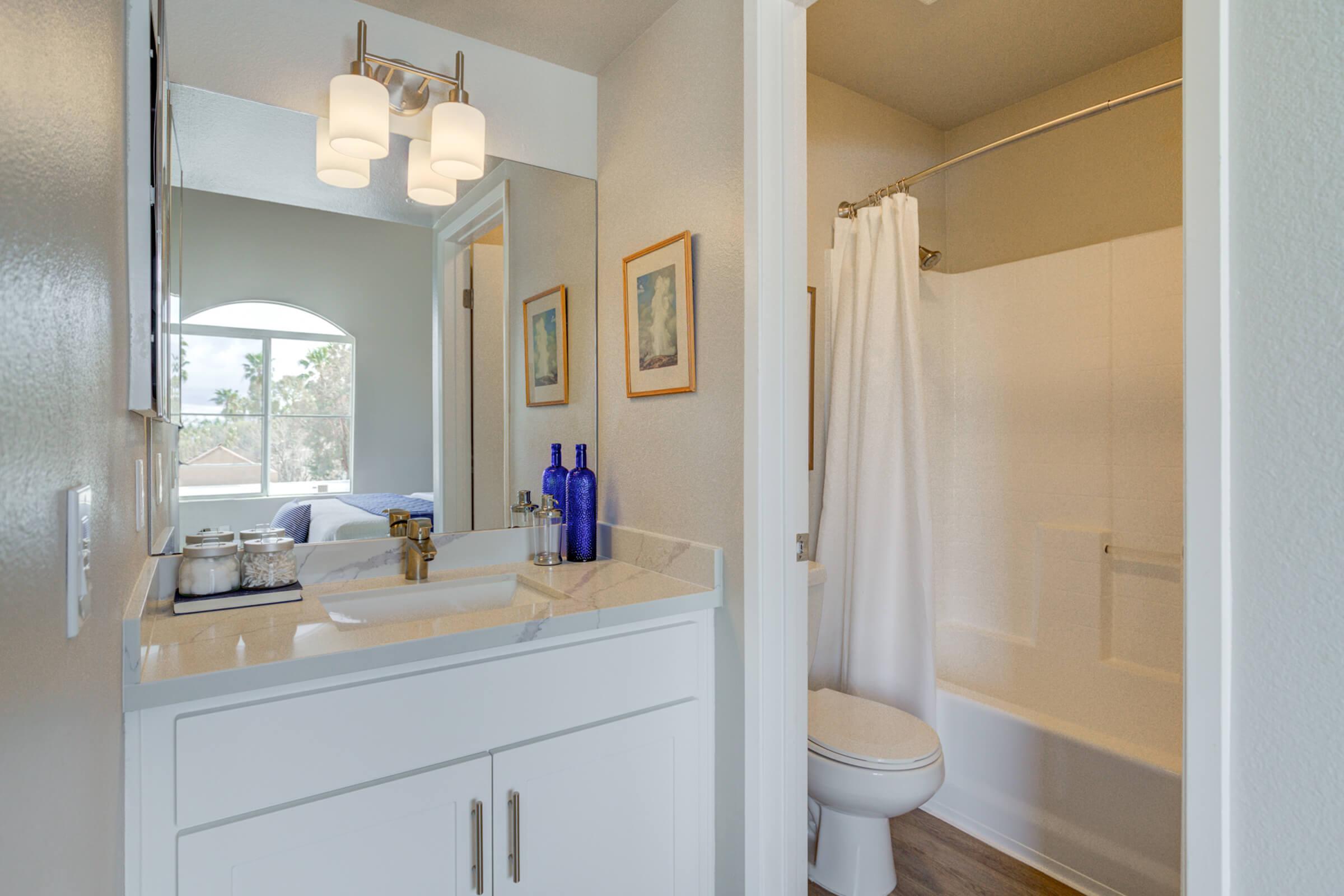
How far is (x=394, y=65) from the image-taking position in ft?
5.49

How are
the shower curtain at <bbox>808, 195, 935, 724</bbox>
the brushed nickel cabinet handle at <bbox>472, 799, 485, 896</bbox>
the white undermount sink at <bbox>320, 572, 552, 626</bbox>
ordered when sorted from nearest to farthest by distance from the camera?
the brushed nickel cabinet handle at <bbox>472, 799, 485, 896</bbox>
the white undermount sink at <bbox>320, 572, 552, 626</bbox>
the shower curtain at <bbox>808, 195, 935, 724</bbox>

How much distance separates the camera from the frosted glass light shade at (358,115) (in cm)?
159

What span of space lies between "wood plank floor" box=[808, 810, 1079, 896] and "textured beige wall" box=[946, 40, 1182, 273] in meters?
2.00

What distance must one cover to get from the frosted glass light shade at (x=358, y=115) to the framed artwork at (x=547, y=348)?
0.55m

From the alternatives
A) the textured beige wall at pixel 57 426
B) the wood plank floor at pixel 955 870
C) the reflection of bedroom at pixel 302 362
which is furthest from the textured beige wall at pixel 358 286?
the wood plank floor at pixel 955 870

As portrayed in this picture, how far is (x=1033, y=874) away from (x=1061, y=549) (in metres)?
1.09

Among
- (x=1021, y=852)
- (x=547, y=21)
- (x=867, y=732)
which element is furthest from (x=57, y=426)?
(x=1021, y=852)

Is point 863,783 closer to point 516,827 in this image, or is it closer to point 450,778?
point 516,827

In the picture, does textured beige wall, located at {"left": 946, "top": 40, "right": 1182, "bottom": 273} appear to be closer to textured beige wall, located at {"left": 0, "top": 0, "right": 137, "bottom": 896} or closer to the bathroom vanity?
the bathroom vanity

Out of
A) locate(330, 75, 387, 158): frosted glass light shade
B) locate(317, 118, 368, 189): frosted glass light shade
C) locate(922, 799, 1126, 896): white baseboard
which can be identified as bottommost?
locate(922, 799, 1126, 896): white baseboard

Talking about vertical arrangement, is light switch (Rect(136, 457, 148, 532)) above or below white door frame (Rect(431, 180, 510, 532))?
below

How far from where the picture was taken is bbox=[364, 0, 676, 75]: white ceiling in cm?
168

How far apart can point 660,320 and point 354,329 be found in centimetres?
77

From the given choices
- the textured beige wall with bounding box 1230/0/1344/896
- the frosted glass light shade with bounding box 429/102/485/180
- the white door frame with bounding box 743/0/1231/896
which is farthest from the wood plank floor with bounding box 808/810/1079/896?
the frosted glass light shade with bounding box 429/102/485/180
